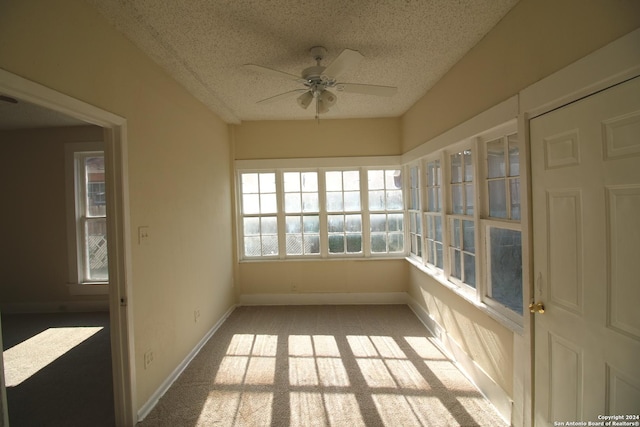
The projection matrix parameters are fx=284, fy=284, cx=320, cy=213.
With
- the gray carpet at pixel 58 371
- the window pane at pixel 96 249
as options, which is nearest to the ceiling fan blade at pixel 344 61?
the gray carpet at pixel 58 371

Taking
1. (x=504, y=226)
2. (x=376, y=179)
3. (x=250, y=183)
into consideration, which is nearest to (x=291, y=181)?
(x=250, y=183)

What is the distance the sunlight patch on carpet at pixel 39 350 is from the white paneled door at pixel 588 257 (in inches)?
161

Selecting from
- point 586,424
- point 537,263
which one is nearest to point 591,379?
point 586,424

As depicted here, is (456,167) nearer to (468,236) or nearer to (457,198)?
(457,198)

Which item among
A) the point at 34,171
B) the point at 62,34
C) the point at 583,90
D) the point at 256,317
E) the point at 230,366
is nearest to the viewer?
the point at 583,90

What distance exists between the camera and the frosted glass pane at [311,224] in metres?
4.43

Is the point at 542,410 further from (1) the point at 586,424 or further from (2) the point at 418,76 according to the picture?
(2) the point at 418,76

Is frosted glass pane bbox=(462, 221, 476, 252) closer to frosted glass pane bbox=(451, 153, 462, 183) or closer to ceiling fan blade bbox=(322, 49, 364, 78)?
frosted glass pane bbox=(451, 153, 462, 183)

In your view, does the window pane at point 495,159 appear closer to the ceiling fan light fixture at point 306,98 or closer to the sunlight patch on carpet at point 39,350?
the ceiling fan light fixture at point 306,98

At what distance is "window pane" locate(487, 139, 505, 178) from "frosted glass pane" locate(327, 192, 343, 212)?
7.88ft

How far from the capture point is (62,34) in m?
1.52

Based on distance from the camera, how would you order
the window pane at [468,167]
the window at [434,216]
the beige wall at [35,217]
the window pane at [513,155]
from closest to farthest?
the window pane at [513,155] → the window pane at [468,167] → the window at [434,216] → the beige wall at [35,217]

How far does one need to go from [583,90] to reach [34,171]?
6139 mm

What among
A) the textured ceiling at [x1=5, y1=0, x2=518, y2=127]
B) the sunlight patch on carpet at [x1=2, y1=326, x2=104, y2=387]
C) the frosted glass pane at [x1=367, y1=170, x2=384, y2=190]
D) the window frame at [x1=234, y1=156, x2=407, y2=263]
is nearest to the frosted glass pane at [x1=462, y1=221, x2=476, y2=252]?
the textured ceiling at [x1=5, y1=0, x2=518, y2=127]
